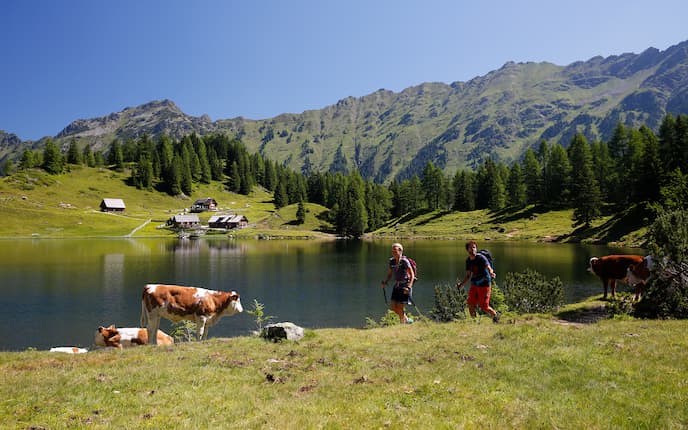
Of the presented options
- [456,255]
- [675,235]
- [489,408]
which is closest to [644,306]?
[675,235]

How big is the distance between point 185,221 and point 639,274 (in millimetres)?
145310

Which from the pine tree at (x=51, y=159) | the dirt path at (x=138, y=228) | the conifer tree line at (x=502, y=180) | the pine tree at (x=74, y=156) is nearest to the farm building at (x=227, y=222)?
the dirt path at (x=138, y=228)

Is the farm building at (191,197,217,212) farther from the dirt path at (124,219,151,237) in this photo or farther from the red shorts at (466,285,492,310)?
the red shorts at (466,285,492,310)

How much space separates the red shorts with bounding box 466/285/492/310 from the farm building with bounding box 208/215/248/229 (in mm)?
143596

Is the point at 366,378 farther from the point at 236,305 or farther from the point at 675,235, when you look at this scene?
the point at 675,235

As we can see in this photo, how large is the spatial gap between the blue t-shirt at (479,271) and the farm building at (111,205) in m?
158

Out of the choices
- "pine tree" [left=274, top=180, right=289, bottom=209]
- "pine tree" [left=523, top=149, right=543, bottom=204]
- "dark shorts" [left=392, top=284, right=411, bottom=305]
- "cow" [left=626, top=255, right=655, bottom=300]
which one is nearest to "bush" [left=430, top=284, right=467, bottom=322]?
"dark shorts" [left=392, top=284, right=411, bottom=305]

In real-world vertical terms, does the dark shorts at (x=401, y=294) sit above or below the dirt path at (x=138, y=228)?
below

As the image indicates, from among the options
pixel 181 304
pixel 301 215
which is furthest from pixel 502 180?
pixel 181 304

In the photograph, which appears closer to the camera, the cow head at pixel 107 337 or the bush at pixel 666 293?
the bush at pixel 666 293

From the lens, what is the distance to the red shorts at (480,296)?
1698 centimetres

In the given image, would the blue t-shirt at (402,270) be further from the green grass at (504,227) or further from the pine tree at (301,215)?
the pine tree at (301,215)

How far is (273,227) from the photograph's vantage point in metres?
155

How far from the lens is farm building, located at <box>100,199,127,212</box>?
145625mm
